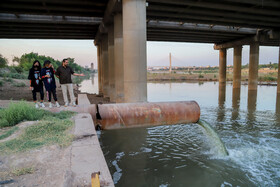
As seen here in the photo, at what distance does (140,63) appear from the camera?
1090 cm

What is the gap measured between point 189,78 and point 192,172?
50.0 m

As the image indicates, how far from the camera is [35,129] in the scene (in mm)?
3969

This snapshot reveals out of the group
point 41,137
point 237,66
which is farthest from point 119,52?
point 237,66

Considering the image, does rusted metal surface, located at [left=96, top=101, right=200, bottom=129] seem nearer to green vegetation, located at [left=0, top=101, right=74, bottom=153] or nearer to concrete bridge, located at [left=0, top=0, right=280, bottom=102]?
green vegetation, located at [left=0, top=101, right=74, bottom=153]

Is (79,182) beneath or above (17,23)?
beneath

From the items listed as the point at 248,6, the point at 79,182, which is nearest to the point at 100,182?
the point at 79,182

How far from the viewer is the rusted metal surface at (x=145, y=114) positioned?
4859 millimetres

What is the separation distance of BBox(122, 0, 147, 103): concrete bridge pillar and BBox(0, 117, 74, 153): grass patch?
6742 millimetres

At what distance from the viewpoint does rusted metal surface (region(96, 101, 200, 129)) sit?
15.9ft

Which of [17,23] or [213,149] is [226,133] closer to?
[213,149]

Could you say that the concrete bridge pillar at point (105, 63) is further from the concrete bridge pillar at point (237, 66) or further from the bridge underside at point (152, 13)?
the concrete bridge pillar at point (237, 66)

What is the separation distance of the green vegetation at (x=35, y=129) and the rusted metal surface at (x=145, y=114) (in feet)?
2.99

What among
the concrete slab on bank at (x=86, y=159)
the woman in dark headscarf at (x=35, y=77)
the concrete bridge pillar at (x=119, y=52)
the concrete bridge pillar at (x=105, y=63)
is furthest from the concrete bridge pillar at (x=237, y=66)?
the concrete slab on bank at (x=86, y=159)

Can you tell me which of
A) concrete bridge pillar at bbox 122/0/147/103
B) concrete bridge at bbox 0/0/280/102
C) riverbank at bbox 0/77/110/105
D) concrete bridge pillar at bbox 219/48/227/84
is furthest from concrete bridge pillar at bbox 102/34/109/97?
concrete bridge pillar at bbox 219/48/227/84
